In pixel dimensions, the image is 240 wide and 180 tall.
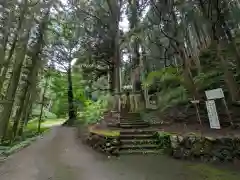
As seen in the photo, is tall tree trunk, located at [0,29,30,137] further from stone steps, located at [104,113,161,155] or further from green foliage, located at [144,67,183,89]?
green foliage, located at [144,67,183,89]

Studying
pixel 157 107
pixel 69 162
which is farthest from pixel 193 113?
pixel 69 162

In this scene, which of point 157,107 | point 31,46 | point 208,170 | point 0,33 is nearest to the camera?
point 208,170

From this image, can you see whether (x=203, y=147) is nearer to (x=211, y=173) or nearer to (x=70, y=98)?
(x=211, y=173)

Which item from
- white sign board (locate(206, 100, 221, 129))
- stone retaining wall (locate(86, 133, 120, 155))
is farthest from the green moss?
stone retaining wall (locate(86, 133, 120, 155))

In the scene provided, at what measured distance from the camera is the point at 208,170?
683cm

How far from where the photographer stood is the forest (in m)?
10.5

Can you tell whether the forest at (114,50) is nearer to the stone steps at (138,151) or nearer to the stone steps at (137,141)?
the stone steps at (137,141)

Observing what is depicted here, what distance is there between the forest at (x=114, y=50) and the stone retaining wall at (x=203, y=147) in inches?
71.7

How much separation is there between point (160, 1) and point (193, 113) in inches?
209

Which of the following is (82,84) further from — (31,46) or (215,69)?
(215,69)

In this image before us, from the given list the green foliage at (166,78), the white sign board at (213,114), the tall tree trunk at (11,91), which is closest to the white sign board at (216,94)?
the white sign board at (213,114)

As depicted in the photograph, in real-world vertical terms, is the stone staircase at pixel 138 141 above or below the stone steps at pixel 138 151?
above

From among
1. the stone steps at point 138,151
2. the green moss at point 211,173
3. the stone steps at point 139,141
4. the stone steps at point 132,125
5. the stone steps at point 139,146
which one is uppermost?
the stone steps at point 132,125

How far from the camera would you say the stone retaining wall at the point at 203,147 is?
7.84m
